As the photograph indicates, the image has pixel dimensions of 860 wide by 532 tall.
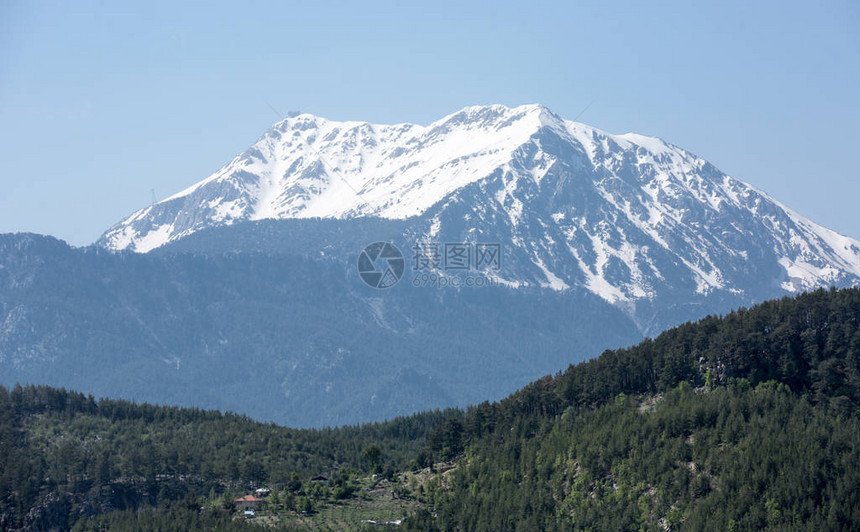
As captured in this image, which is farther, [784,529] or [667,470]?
[667,470]

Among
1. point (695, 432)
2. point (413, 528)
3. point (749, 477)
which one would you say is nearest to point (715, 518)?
point (749, 477)

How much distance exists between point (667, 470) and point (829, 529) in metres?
25.5

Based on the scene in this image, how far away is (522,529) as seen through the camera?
19400 cm

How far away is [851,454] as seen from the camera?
187000mm

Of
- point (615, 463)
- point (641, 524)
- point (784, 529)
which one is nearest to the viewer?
point (784, 529)

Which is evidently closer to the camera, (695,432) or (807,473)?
(807,473)

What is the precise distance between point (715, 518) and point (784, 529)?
9119 millimetres

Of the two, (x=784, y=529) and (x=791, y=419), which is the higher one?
(x=791, y=419)

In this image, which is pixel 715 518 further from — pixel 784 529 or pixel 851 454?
pixel 851 454

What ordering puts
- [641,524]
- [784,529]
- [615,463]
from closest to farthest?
1. [784,529]
2. [641,524]
3. [615,463]

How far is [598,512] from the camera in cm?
19112

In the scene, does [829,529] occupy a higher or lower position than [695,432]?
lower

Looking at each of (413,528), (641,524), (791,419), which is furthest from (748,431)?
(413,528)

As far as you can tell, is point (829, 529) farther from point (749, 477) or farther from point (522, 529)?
point (522, 529)
